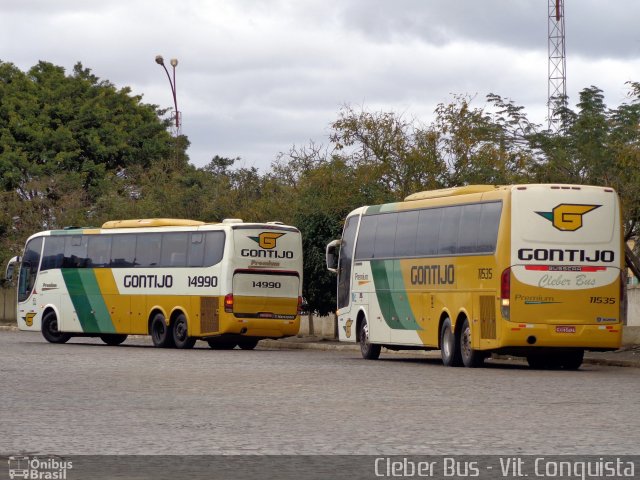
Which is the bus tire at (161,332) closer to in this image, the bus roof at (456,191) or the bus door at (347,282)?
the bus door at (347,282)

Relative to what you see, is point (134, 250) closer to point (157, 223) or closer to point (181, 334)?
point (157, 223)

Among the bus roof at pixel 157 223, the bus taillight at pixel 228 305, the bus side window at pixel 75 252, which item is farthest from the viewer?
the bus side window at pixel 75 252

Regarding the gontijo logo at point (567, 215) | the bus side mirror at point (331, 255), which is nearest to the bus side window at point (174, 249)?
the bus side mirror at point (331, 255)

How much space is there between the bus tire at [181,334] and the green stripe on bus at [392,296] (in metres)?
8.27

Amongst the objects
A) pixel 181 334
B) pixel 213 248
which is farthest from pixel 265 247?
pixel 181 334

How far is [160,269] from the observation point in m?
41.6

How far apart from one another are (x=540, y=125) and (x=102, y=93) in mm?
42817

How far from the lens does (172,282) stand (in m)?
41.1

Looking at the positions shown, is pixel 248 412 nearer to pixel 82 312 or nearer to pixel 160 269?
pixel 160 269

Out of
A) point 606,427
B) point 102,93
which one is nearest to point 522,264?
point 606,427

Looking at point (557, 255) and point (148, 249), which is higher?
point (148, 249)

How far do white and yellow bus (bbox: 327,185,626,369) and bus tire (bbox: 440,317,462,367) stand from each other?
20mm

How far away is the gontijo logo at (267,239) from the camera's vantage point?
40.0 meters

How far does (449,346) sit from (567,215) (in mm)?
3941
